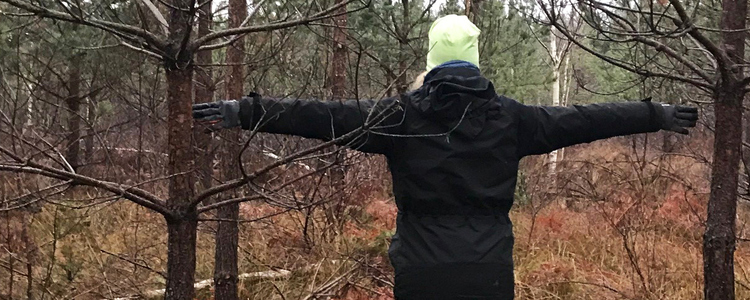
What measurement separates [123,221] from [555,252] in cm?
502

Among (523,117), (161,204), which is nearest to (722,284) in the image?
(523,117)

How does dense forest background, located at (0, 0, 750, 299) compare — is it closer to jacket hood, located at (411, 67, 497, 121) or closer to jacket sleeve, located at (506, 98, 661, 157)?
jacket hood, located at (411, 67, 497, 121)

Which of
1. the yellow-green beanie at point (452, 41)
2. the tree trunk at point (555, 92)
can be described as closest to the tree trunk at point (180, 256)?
the yellow-green beanie at point (452, 41)

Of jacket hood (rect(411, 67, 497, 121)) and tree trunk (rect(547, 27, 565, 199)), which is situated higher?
tree trunk (rect(547, 27, 565, 199))

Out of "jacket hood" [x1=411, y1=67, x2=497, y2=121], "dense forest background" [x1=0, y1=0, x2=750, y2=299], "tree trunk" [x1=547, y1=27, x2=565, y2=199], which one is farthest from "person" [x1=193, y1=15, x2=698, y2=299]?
"tree trunk" [x1=547, y1=27, x2=565, y2=199]

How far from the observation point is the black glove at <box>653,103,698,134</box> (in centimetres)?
267

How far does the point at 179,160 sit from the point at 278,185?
160 inches

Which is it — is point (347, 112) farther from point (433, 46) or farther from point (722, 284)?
point (722, 284)

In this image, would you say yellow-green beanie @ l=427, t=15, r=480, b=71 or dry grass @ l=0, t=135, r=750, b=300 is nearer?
yellow-green beanie @ l=427, t=15, r=480, b=71

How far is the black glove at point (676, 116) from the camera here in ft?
8.75

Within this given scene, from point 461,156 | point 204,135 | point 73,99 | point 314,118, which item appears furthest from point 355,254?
point 73,99

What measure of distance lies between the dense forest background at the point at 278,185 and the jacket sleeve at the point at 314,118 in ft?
0.37

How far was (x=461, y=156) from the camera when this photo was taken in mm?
2527

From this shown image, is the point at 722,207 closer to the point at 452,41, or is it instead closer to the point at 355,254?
the point at 452,41
